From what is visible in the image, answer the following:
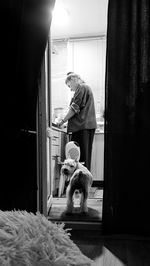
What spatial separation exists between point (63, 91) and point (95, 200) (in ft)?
6.91

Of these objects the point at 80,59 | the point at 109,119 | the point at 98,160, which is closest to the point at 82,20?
the point at 80,59

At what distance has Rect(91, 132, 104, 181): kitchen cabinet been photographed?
3.63 meters

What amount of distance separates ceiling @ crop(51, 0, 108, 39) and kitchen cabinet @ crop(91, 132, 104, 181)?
169 cm

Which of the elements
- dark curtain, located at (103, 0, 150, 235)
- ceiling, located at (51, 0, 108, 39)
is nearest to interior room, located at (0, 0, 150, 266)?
dark curtain, located at (103, 0, 150, 235)

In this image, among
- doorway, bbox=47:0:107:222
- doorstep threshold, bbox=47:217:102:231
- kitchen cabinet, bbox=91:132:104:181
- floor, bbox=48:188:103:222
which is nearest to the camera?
doorstep threshold, bbox=47:217:102:231

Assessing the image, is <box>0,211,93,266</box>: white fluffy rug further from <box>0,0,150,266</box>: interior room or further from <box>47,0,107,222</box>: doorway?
<box>47,0,107,222</box>: doorway

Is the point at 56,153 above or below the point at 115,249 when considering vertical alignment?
above

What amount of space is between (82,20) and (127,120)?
230 cm

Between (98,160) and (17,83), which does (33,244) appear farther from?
(98,160)

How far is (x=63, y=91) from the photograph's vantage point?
13.1ft

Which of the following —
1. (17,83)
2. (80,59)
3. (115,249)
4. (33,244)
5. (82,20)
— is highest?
(82,20)

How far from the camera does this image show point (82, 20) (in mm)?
3340

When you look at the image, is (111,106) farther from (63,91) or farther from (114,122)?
(63,91)

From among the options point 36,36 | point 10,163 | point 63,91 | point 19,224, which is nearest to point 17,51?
point 36,36
